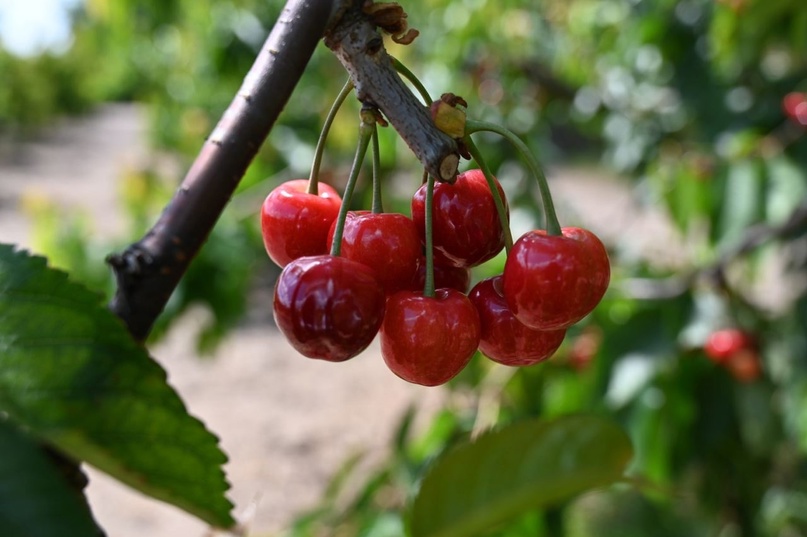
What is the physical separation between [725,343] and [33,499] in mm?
2223

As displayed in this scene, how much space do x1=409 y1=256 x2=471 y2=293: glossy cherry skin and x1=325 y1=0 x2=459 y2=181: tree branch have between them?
159 millimetres

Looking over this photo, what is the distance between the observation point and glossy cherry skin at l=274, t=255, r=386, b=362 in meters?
0.63

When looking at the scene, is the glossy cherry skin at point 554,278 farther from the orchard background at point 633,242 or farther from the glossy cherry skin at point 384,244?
the orchard background at point 633,242

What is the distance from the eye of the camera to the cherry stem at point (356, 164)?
0.64m

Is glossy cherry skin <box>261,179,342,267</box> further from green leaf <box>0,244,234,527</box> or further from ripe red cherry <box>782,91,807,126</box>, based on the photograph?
ripe red cherry <box>782,91,807,126</box>

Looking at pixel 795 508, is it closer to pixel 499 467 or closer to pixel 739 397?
pixel 739 397

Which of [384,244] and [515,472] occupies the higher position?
[384,244]

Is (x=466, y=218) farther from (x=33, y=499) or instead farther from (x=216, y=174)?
(x=33, y=499)

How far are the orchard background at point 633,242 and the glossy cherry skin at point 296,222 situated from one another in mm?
329

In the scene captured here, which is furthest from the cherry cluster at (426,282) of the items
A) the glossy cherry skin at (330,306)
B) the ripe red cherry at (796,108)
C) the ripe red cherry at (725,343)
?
the ripe red cherry at (796,108)

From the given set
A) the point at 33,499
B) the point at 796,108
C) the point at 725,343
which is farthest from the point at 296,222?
the point at 796,108

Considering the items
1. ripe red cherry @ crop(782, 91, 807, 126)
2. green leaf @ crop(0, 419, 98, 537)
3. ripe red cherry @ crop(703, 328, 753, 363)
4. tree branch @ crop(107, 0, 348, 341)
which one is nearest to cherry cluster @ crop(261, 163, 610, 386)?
tree branch @ crop(107, 0, 348, 341)

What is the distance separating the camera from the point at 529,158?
2.15 feet

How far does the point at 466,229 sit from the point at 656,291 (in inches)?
59.0
